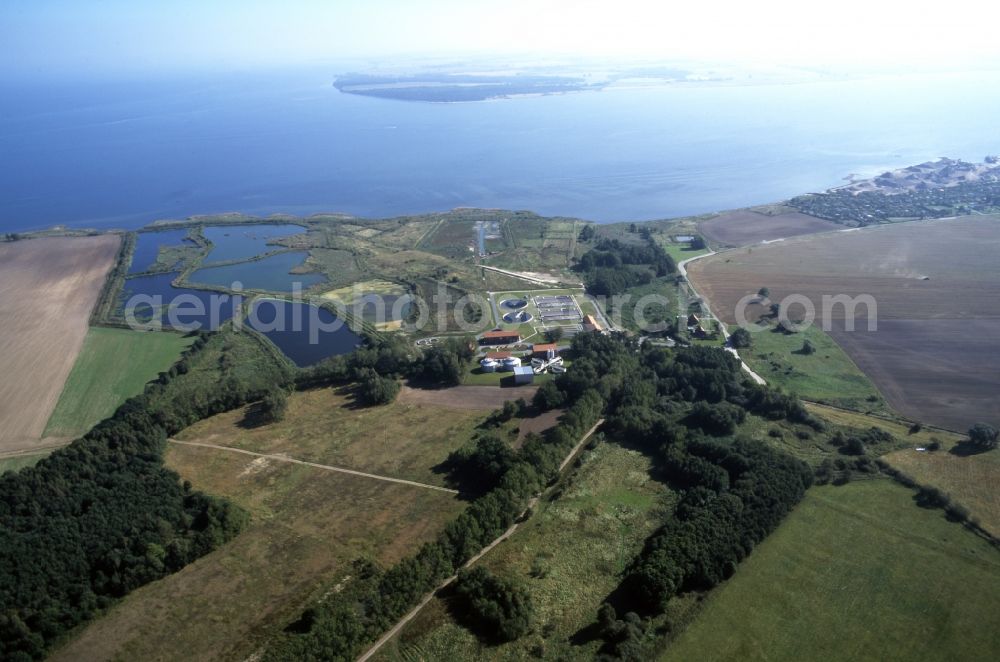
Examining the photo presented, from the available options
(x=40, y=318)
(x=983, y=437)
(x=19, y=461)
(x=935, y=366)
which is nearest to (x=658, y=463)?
(x=983, y=437)

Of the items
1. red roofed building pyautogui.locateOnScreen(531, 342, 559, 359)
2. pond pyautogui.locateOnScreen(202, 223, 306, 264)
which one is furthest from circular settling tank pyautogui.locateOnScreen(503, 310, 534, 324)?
pond pyautogui.locateOnScreen(202, 223, 306, 264)

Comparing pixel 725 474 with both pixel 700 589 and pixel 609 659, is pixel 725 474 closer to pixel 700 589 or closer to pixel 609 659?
pixel 700 589

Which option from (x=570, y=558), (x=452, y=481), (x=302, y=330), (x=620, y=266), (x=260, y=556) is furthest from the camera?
(x=620, y=266)

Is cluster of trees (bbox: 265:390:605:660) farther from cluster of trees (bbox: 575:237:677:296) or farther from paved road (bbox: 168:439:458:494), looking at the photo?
cluster of trees (bbox: 575:237:677:296)

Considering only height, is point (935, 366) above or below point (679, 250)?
below

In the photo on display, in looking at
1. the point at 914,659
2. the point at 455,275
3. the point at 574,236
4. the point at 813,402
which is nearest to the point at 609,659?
the point at 914,659

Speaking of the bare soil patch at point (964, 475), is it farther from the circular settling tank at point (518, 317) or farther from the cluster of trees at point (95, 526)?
the cluster of trees at point (95, 526)

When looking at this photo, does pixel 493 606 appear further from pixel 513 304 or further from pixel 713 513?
pixel 513 304

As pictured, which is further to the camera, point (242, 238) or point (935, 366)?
point (242, 238)
